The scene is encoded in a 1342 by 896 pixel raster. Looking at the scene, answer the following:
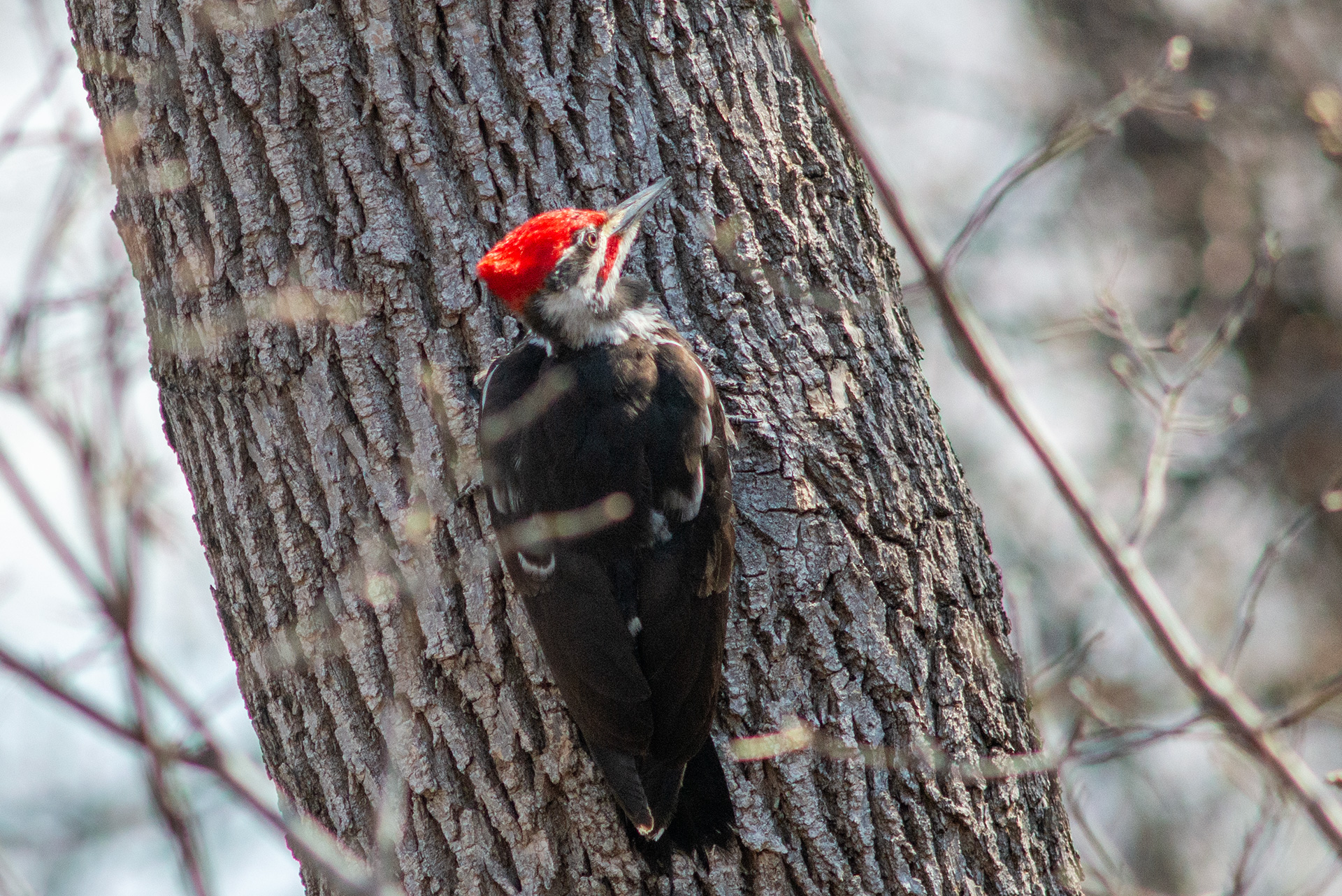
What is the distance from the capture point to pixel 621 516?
2686mm

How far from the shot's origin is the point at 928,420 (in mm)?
2801

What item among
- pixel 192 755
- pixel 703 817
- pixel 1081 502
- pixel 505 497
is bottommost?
pixel 703 817

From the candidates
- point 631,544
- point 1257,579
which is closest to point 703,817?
point 631,544

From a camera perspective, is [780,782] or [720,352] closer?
[780,782]

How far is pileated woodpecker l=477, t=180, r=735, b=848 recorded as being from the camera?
2521 millimetres

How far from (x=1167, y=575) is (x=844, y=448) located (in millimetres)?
6315

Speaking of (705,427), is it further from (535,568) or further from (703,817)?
(703,817)

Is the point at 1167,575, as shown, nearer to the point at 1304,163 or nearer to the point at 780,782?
the point at 1304,163

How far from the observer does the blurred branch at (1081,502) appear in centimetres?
132

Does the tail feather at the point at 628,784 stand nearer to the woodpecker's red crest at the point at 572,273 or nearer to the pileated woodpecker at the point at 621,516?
the pileated woodpecker at the point at 621,516

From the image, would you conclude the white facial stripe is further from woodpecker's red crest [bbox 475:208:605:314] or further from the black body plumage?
woodpecker's red crest [bbox 475:208:605:314]

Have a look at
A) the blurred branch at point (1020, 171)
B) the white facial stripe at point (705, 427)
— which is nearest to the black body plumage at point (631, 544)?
the white facial stripe at point (705, 427)

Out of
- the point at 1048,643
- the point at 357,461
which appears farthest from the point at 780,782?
the point at 1048,643

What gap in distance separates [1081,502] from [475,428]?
1.60 meters
